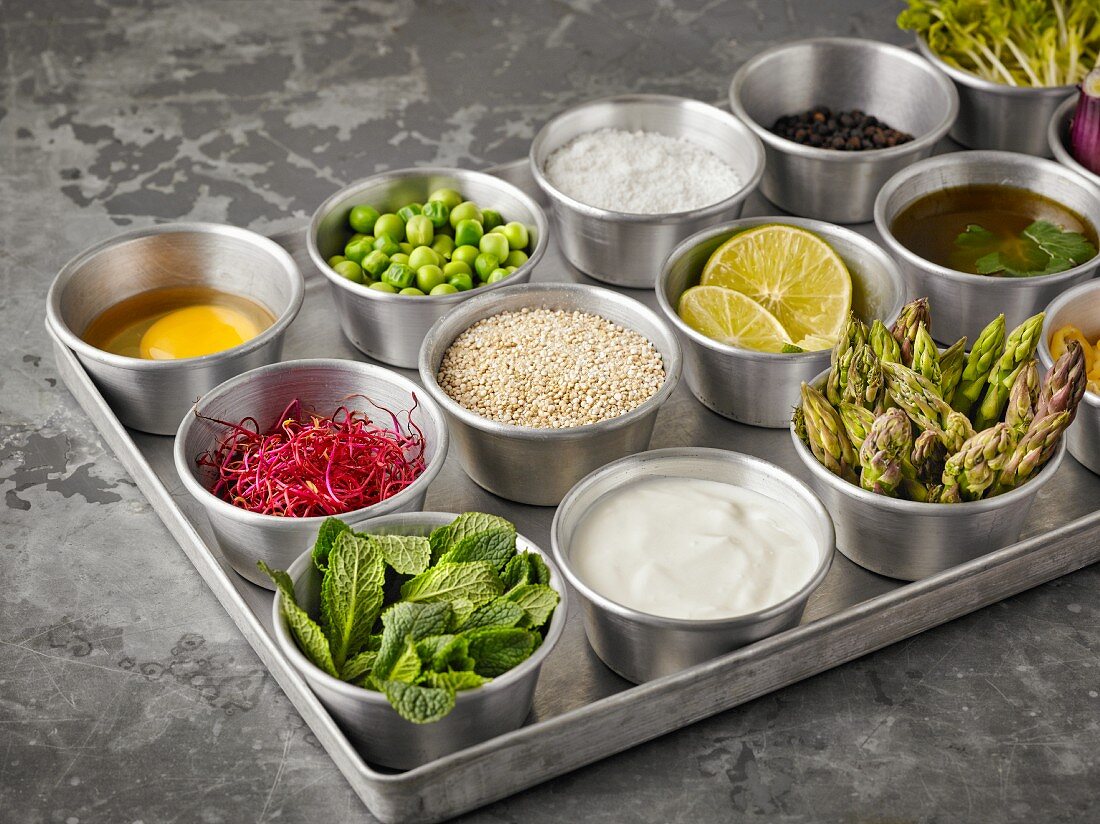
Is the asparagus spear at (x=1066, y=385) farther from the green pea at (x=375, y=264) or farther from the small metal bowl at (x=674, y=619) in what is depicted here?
the green pea at (x=375, y=264)

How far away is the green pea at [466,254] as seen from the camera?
12.2 ft

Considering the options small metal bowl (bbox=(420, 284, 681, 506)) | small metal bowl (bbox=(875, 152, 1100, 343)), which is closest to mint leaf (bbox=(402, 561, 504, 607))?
small metal bowl (bbox=(420, 284, 681, 506))

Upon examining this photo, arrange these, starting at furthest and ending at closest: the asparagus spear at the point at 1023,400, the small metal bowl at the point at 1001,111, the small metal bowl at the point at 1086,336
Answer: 1. the small metal bowl at the point at 1001,111
2. the small metal bowl at the point at 1086,336
3. the asparagus spear at the point at 1023,400

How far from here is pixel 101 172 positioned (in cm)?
453

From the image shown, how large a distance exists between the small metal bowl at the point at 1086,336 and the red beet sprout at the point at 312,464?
1.54 metres

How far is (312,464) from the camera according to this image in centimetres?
309

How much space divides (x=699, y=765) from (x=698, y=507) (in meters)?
0.55

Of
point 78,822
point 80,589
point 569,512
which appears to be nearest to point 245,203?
point 80,589

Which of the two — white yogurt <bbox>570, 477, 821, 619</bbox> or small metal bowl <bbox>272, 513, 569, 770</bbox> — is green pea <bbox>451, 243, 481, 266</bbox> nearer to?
white yogurt <bbox>570, 477, 821, 619</bbox>

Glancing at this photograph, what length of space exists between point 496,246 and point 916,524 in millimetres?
1387

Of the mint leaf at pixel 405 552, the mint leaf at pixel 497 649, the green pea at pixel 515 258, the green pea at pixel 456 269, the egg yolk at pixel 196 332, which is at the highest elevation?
the green pea at pixel 456 269

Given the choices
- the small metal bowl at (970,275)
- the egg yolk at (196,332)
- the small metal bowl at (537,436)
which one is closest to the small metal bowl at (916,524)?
the small metal bowl at (537,436)

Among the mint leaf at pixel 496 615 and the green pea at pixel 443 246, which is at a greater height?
the green pea at pixel 443 246

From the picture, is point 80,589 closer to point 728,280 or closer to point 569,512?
point 569,512
